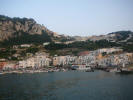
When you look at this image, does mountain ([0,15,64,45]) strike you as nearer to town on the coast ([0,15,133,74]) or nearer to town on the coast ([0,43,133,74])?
town on the coast ([0,15,133,74])

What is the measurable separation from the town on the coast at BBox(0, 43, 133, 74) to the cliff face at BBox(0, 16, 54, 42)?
1541cm

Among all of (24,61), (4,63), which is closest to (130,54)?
(24,61)

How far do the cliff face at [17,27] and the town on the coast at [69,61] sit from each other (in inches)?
607

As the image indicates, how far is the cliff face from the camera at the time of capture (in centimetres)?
7904

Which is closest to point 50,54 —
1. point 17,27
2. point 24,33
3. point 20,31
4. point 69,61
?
point 69,61

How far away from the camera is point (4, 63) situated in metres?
52.6

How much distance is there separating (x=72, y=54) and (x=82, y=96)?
47.7 metres

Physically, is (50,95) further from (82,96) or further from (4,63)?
(4,63)

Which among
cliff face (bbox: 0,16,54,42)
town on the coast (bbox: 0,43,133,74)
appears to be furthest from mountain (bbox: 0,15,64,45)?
town on the coast (bbox: 0,43,133,74)

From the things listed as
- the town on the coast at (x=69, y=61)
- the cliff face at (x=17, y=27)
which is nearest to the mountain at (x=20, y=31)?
the cliff face at (x=17, y=27)

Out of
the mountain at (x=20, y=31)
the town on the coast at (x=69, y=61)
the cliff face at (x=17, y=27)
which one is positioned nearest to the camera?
the town on the coast at (x=69, y=61)

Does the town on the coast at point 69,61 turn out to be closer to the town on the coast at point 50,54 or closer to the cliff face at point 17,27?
the town on the coast at point 50,54

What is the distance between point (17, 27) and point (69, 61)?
37.2m

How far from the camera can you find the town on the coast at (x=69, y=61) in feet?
172
